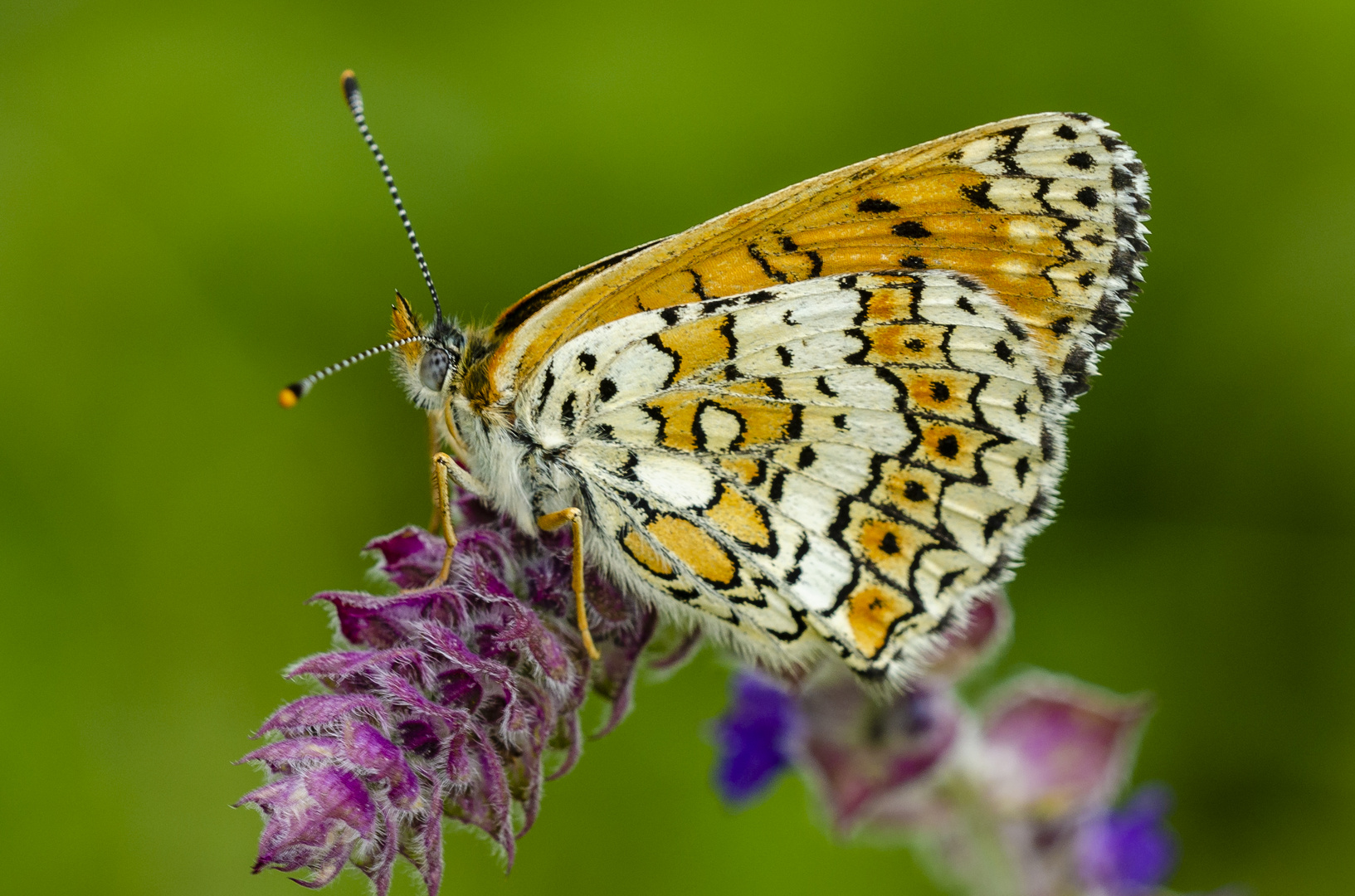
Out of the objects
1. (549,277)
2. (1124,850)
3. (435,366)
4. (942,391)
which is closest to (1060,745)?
(1124,850)

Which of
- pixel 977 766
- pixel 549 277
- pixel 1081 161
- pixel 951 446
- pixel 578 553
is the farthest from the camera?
pixel 549 277

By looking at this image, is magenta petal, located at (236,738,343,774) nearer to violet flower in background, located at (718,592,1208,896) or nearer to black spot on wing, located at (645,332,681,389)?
black spot on wing, located at (645,332,681,389)

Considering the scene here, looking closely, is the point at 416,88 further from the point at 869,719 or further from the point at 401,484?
the point at 869,719

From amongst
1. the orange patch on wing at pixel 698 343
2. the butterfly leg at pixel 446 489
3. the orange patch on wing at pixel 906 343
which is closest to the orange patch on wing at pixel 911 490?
the orange patch on wing at pixel 906 343

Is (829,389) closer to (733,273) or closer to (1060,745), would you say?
(733,273)

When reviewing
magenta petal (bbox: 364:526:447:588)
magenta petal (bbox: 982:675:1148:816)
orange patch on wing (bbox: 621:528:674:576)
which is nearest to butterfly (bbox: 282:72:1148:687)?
orange patch on wing (bbox: 621:528:674:576)
